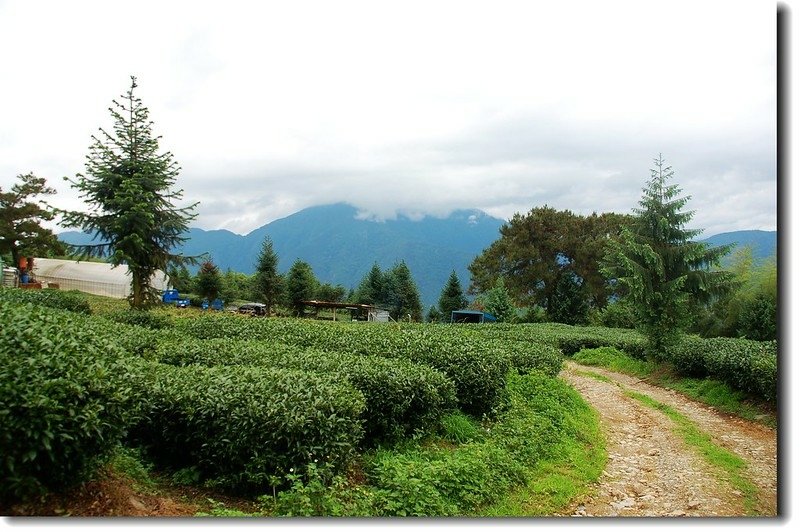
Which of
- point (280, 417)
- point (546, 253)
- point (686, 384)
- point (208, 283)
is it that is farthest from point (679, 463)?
point (546, 253)

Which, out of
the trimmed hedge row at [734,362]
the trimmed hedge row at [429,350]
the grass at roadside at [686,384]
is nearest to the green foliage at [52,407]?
the trimmed hedge row at [429,350]

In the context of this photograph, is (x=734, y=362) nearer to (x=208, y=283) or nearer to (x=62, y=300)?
(x=62, y=300)

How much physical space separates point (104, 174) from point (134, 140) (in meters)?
0.95

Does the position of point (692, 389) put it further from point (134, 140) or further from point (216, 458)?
point (134, 140)

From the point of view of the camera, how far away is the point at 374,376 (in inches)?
209

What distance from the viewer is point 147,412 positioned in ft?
13.4

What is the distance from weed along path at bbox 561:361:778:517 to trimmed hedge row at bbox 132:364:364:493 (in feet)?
6.89

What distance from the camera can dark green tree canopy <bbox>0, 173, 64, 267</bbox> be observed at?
5.46 metres

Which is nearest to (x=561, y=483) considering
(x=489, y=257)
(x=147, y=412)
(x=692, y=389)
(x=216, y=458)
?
(x=216, y=458)

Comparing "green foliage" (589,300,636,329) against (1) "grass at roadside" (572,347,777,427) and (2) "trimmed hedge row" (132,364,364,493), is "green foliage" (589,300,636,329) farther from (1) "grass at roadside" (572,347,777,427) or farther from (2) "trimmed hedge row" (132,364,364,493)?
(2) "trimmed hedge row" (132,364,364,493)

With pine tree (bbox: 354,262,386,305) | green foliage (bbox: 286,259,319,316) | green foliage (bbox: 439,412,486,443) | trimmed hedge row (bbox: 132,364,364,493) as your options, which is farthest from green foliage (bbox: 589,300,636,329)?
trimmed hedge row (bbox: 132,364,364,493)

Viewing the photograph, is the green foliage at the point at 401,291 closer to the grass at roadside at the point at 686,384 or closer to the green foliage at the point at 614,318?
the green foliage at the point at 614,318

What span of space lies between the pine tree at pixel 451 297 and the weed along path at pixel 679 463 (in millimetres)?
26427

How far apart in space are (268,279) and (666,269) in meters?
22.7
